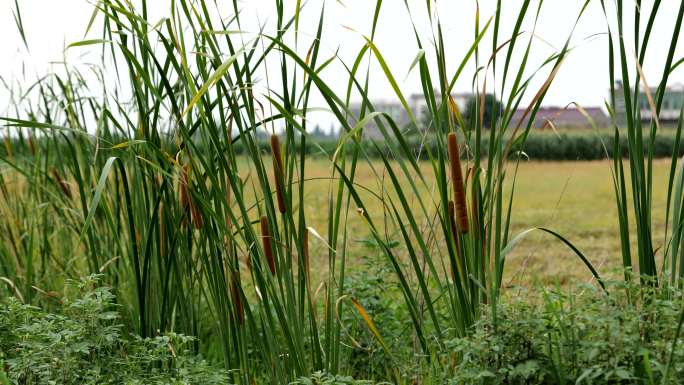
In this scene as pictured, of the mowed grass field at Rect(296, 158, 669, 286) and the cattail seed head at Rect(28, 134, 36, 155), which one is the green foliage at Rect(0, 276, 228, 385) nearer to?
the mowed grass field at Rect(296, 158, 669, 286)

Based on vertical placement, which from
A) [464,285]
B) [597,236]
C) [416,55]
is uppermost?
[416,55]

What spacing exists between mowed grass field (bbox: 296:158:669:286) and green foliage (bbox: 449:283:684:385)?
12 cm

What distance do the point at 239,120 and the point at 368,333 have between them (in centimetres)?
99

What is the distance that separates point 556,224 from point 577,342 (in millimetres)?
4863

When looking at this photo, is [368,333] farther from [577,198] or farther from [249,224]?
[577,198]

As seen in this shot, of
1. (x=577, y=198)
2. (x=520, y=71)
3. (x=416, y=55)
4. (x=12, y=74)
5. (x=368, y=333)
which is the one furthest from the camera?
(x=577, y=198)

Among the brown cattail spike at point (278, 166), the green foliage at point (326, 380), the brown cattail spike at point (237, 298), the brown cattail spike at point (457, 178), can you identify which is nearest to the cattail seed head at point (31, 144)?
the brown cattail spike at point (237, 298)

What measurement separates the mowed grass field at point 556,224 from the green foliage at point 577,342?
12 centimetres

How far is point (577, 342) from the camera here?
4.87ft

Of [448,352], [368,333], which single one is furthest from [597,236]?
[448,352]

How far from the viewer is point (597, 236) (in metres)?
5.46

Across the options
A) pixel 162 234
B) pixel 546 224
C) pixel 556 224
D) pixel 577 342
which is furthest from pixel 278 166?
pixel 556 224

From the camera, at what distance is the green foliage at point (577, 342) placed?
141cm

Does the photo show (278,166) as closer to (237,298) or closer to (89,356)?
(237,298)
